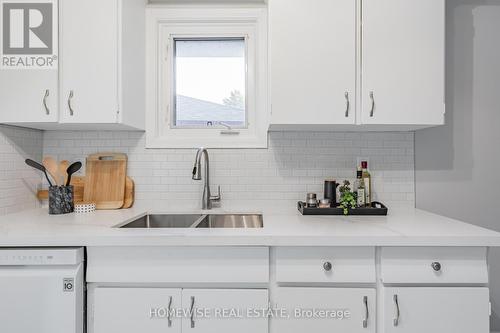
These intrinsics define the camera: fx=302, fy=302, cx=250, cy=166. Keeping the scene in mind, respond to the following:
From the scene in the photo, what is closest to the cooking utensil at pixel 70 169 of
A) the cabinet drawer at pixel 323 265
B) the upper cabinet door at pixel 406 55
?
the cabinet drawer at pixel 323 265

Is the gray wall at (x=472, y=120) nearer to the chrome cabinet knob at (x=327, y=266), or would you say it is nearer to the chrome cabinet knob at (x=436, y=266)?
the chrome cabinet knob at (x=436, y=266)

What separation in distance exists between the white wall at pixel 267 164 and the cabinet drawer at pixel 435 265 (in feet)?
2.42

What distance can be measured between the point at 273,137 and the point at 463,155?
4.04 ft

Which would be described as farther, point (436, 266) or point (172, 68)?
point (172, 68)

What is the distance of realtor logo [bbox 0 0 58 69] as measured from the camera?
5.36 feet

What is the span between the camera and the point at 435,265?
1.27m

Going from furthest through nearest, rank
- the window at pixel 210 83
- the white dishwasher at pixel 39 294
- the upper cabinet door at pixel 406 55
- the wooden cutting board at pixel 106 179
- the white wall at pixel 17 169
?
the window at pixel 210 83, the wooden cutting board at pixel 106 179, the white wall at pixel 17 169, the upper cabinet door at pixel 406 55, the white dishwasher at pixel 39 294

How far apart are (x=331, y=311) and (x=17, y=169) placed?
6.29 feet

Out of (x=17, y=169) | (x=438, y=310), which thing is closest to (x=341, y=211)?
(x=438, y=310)

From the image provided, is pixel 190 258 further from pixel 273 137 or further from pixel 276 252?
pixel 273 137

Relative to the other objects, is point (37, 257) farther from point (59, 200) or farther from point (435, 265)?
point (435, 265)

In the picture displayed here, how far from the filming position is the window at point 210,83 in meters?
2.08

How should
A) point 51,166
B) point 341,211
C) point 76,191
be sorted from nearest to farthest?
point 341,211, point 51,166, point 76,191

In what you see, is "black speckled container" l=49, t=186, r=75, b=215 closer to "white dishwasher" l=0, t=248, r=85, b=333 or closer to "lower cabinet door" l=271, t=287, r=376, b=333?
"white dishwasher" l=0, t=248, r=85, b=333
